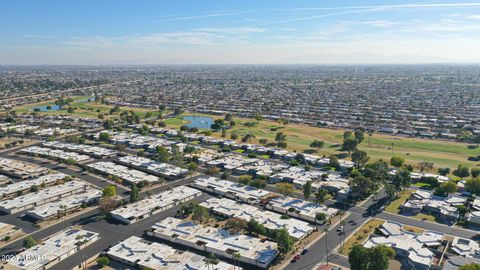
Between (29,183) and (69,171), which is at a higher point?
(29,183)

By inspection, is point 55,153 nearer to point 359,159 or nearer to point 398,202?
point 359,159

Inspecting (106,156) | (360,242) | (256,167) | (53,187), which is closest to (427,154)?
(256,167)

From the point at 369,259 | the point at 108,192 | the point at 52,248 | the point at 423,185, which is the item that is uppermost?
the point at 369,259

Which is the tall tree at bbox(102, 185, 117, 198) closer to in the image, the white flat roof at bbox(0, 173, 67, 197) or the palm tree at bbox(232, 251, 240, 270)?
the white flat roof at bbox(0, 173, 67, 197)

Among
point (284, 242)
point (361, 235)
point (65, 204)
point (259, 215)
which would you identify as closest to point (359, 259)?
point (284, 242)

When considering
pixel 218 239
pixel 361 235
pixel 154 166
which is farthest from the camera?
pixel 154 166

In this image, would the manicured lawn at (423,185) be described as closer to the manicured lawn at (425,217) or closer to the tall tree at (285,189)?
the manicured lawn at (425,217)

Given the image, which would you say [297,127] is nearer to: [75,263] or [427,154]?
[427,154]
